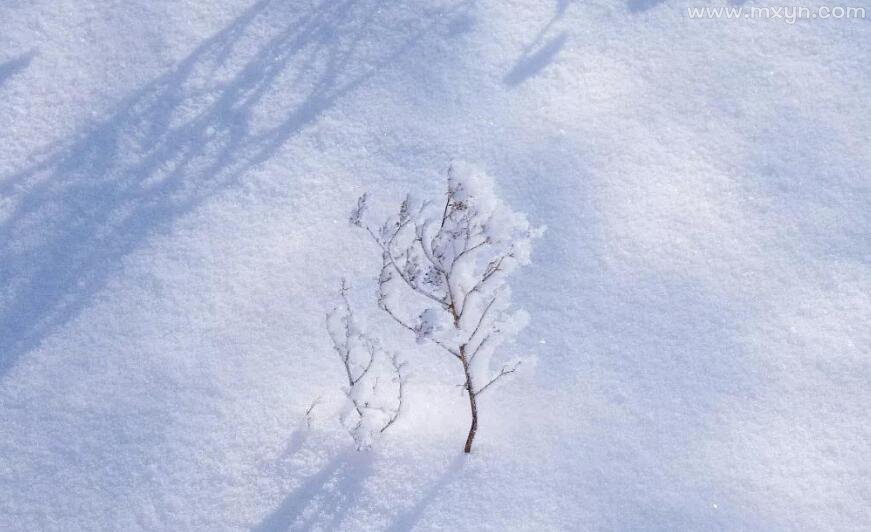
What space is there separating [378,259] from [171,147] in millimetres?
2971

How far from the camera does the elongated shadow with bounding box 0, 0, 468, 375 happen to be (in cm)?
848

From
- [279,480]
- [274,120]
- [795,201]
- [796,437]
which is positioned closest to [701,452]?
[796,437]

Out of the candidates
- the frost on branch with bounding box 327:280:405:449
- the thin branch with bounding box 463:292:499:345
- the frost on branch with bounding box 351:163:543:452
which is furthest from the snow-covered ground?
the frost on branch with bounding box 351:163:543:452

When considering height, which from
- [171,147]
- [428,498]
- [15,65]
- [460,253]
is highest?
[15,65]

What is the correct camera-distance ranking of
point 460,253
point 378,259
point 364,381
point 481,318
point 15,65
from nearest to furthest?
point 460,253, point 481,318, point 364,381, point 378,259, point 15,65

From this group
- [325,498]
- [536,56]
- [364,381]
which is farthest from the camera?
[536,56]

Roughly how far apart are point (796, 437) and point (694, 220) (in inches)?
106

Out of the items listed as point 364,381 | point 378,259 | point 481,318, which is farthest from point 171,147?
point 481,318

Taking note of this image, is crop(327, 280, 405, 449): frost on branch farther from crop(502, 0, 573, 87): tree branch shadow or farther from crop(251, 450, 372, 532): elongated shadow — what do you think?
crop(502, 0, 573, 87): tree branch shadow

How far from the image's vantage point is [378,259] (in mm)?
8680

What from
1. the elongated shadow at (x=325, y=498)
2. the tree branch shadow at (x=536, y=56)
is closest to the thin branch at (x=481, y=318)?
the elongated shadow at (x=325, y=498)

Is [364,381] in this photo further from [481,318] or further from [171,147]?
[171,147]

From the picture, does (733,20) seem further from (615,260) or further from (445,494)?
(445,494)

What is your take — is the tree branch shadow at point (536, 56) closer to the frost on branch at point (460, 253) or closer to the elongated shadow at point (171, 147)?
the elongated shadow at point (171, 147)
